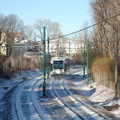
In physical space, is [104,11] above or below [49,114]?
above

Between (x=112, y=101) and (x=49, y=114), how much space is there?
555 centimetres

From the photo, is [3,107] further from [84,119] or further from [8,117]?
A: [84,119]

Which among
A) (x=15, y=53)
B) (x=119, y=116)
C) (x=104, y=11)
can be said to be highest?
(x=104, y=11)

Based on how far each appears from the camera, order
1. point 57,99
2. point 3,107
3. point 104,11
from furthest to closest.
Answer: point 104,11 < point 57,99 < point 3,107

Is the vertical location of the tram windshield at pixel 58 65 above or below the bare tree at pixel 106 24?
below

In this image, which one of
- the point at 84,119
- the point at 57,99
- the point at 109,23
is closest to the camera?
the point at 84,119

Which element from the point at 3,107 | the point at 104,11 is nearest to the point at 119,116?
the point at 3,107

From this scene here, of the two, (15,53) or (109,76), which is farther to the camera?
(15,53)

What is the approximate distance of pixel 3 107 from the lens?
17094 mm

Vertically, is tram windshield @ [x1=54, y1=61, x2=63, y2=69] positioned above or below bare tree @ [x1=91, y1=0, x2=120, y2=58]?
below

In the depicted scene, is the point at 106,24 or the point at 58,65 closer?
the point at 106,24

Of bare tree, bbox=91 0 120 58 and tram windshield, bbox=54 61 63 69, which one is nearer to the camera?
bare tree, bbox=91 0 120 58

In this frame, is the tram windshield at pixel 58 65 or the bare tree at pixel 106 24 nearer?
the bare tree at pixel 106 24

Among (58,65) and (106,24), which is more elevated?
(106,24)
